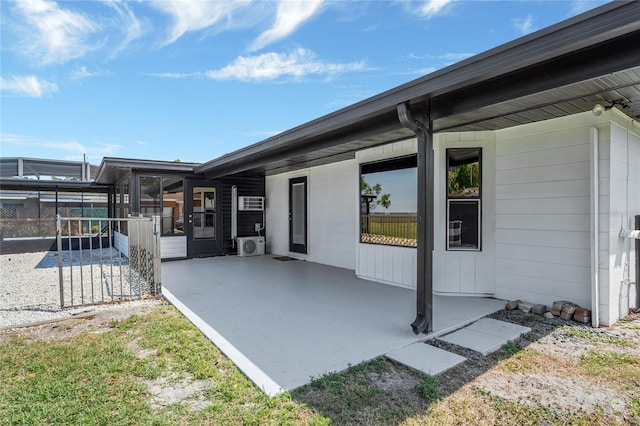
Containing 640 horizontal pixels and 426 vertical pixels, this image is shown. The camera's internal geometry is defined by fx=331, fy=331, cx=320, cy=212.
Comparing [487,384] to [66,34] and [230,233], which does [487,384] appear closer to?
[230,233]

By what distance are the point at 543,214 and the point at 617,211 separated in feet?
2.26

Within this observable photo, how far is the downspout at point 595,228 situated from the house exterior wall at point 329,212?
142 inches

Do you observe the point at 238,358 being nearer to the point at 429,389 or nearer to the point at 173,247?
the point at 429,389

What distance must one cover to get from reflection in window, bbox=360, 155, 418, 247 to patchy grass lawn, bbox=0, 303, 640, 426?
7.69 ft

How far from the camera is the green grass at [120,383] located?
1.95 m

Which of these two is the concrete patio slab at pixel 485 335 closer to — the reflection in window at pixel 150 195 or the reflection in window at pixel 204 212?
the reflection in window at pixel 204 212

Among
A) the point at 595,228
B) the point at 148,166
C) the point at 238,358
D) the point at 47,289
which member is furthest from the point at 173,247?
the point at 595,228

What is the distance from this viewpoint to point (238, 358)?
2.73 m

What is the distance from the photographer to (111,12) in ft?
18.9

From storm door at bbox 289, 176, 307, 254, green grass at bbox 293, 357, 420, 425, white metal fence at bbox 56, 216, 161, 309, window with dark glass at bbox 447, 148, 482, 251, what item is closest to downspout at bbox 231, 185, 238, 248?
storm door at bbox 289, 176, 307, 254

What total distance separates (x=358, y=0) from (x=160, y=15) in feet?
11.9

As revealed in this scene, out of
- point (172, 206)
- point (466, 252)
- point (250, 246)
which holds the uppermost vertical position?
point (172, 206)

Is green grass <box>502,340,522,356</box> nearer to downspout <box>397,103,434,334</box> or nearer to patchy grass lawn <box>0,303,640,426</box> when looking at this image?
patchy grass lawn <box>0,303,640,426</box>

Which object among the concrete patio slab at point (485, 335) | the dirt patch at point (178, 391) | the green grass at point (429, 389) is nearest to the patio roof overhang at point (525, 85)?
the concrete patio slab at point (485, 335)
